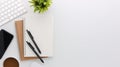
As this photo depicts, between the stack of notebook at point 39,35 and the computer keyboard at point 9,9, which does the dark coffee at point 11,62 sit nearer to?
the stack of notebook at point 39,35

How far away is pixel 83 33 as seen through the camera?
3.80ft

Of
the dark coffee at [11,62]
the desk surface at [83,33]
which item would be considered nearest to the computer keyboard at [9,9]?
the desk surface at [83,33]

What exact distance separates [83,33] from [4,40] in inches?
13.1

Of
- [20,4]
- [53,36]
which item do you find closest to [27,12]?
[20,4]

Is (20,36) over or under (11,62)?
over

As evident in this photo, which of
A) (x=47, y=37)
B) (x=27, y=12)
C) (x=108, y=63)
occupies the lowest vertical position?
(x=108, y=63)

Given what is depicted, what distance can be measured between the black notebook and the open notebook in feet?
0.22

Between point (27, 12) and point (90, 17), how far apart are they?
0.87ft

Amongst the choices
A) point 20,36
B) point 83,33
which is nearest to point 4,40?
point 20,36

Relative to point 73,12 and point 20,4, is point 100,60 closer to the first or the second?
point 73,12

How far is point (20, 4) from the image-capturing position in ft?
3.78

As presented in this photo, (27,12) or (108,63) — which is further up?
(27,12)

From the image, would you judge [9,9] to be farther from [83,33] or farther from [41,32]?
[83,33]

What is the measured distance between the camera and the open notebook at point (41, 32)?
1146mm
